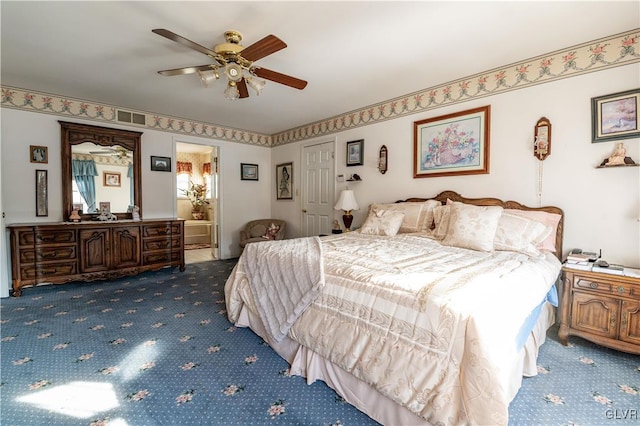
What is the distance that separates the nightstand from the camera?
78.2 inches

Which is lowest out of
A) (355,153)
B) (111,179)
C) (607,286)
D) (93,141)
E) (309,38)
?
(607,286)

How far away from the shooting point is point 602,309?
2.10m

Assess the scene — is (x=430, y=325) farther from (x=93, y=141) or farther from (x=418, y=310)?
(x=93, y=141)

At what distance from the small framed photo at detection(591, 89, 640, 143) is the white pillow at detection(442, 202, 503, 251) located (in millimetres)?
977

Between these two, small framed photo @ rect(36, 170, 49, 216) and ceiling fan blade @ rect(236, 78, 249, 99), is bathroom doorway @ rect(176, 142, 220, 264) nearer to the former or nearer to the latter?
small framed photo @ rect(36, 170, 49, 216)

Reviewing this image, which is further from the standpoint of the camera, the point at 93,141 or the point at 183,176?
the point at 183,176

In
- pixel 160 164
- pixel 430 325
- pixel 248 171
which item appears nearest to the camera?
pixel 430 325

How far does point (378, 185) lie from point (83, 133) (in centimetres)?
412

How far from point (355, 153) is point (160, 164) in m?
3.09

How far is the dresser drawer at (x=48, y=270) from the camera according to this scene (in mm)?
3342

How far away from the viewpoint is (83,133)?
13.0ft

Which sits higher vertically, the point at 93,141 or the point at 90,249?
the point at 93,141

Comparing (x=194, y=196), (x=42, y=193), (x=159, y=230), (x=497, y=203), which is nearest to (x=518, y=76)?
(x=497, y=203)

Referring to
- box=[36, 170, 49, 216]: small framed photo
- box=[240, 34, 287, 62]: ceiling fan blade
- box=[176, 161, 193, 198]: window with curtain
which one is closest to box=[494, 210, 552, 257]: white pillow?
box=[240, 34, 287, 62]: ceiling fan blade
